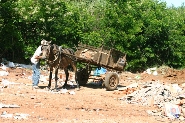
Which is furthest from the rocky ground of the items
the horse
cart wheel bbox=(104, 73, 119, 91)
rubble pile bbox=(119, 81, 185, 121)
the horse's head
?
the horse's head

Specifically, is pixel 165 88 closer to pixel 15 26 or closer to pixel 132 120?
pixel 132 120

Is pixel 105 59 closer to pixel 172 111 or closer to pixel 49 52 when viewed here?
pixel 49 52

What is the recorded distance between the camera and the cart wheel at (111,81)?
51.9ft

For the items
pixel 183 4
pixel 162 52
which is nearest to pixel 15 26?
pixel 162 52

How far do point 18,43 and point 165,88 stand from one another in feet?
37.5

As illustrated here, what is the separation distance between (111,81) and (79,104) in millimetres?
4338

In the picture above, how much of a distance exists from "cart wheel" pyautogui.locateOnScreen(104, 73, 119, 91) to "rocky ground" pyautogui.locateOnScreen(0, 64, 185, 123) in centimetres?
31

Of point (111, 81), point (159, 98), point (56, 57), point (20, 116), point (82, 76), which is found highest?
point (56, 57)

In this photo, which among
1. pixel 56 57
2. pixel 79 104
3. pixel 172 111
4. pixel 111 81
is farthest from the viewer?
pixel 111 81

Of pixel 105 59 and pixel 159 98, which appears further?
pixel 105 59

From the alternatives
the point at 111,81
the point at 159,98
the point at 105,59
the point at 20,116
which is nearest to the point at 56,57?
the point at 105,59

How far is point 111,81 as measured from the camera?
634 inches

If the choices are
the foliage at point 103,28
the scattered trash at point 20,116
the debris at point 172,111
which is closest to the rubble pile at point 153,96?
the debris at point 172,111

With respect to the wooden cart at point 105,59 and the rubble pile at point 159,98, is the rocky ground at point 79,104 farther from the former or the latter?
the wooden cart at point 105,59
